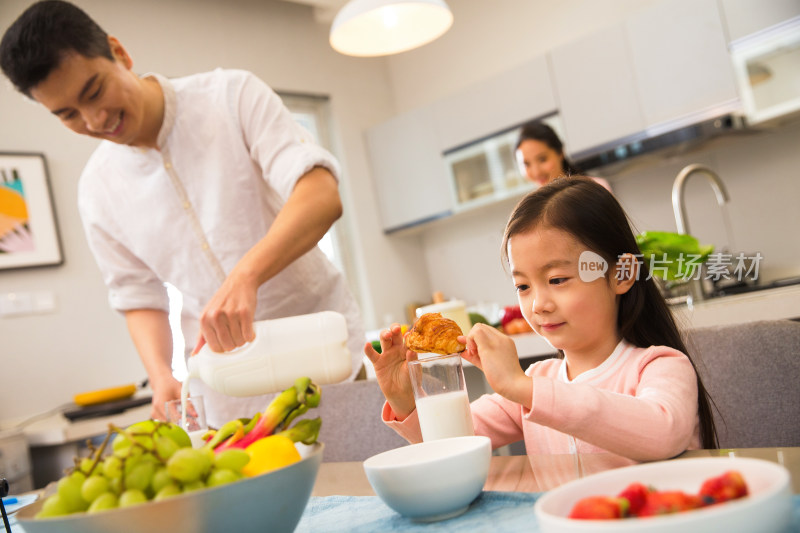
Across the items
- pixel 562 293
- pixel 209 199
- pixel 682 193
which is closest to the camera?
pixel 562 293

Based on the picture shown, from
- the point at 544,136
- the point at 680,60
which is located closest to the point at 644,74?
the point at 680,60

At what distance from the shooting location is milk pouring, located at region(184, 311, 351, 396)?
3.59 ft

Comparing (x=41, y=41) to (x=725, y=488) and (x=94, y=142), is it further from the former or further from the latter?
(x=94, y=142)

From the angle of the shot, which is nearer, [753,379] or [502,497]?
[502,497]

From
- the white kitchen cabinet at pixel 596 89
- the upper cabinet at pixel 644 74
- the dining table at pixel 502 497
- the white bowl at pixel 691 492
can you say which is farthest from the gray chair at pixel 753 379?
the white kitchen cabinet at pixel 596 89

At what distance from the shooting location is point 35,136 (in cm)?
341

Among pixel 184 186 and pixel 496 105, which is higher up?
pixel 496 105

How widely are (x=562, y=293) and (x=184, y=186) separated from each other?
3.28 feet

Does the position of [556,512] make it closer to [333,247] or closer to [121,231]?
[121,231]

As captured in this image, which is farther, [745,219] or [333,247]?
[333,247]

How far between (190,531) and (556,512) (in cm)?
29

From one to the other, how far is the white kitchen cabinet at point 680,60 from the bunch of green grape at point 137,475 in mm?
3444

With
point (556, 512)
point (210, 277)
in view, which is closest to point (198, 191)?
point (210, 277)

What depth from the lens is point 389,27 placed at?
2699 millimetres
